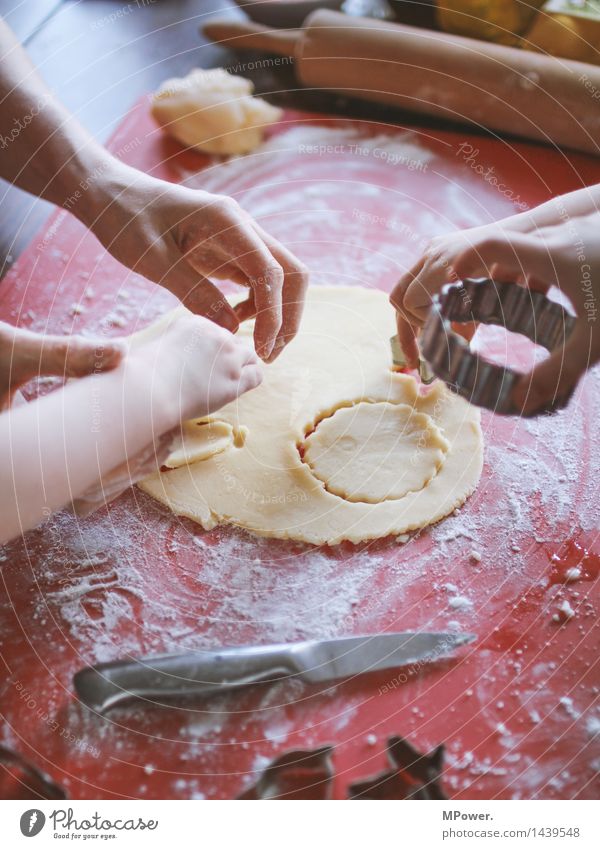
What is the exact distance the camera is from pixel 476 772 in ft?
1.96

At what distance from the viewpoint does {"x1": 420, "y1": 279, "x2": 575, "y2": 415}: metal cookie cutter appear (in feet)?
2.38

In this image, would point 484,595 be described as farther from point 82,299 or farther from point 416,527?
point 82,299

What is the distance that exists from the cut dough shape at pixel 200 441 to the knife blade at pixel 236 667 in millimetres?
206

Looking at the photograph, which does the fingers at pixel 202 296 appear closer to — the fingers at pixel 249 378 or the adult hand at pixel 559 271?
the fingers at pixel 249 378

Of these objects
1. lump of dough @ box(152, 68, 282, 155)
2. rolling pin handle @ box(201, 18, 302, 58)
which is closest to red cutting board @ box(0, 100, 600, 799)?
lump of dough @ box(152, 68, 282, 155)

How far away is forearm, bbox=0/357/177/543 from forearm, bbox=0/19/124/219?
261mm

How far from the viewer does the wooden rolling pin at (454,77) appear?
107 cm

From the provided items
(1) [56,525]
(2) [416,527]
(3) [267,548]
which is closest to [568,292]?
(2) [416,527]

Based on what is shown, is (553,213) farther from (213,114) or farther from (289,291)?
(213,114)

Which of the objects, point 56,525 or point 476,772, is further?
point 56,525

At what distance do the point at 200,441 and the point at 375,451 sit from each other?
0.18 meters

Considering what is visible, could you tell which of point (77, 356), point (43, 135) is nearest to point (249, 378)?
point (77, 356)

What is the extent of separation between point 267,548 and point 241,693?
0.48 ft

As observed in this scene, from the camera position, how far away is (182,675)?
2.06 ft
